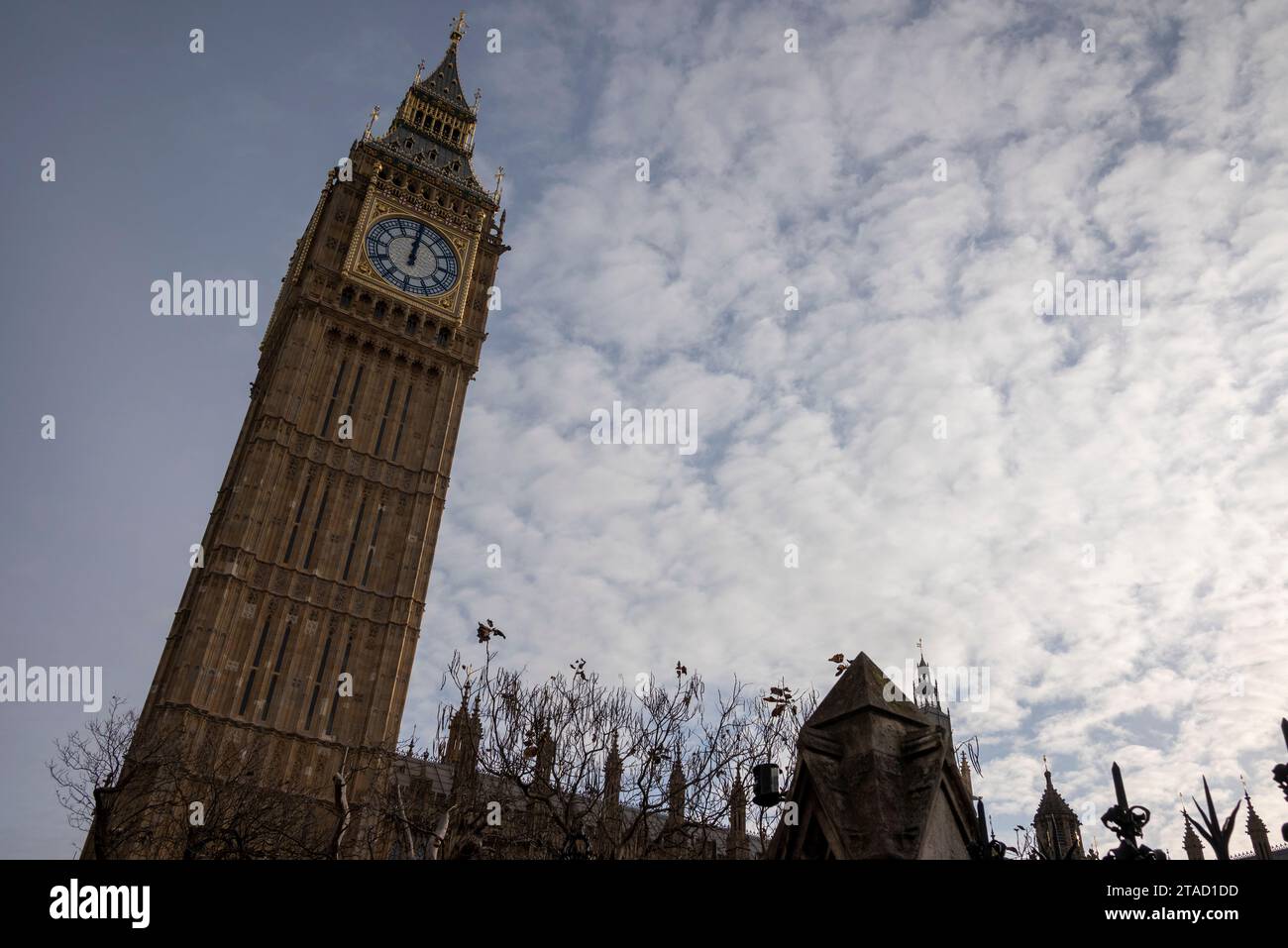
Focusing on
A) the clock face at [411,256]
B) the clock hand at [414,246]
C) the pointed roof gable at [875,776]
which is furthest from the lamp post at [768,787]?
the clock hand at [414,246]

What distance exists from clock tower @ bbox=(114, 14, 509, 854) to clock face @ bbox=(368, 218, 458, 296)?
100 millimetres

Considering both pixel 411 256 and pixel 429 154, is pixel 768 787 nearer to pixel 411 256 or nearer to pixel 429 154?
pixel 411 256

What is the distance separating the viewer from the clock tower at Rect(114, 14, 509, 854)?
123 feet

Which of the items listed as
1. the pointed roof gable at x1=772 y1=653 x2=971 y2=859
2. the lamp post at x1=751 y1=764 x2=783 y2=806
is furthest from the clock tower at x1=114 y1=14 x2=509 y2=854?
the pointed roof gable at x1=772 y1=653 x2=971 y2=859

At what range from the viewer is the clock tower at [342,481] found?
123 feet

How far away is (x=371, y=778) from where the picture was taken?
3544 centimetres

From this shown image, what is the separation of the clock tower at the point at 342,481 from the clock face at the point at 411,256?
0.10 metres

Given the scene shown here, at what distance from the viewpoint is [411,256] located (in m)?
50.7

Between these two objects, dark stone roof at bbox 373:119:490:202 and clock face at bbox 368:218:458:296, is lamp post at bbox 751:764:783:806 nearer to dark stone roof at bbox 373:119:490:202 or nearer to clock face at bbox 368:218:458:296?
clock face at bbox 368:218:458:296

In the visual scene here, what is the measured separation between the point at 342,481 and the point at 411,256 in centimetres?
1506

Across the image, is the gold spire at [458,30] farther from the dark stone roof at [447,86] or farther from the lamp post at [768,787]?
the lamp post at [768,787]
